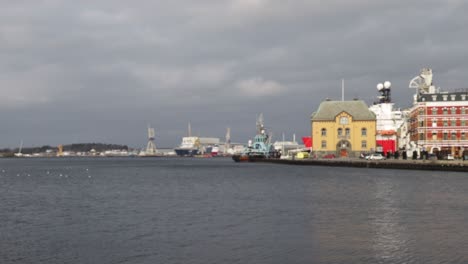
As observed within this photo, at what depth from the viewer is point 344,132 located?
521 feet

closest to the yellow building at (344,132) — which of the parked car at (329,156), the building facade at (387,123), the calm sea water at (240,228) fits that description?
the parked car at (329,156)

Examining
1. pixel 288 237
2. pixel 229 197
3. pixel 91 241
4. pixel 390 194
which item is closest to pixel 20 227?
pixel 91 241

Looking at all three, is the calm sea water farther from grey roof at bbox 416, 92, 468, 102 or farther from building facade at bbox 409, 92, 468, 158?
grey roof at bbox 416, 92, 468, 102

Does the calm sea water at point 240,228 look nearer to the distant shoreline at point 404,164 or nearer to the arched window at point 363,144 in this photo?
the distant shoreline at point 404,164

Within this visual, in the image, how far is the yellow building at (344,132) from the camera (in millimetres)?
158125

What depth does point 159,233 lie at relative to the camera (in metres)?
33.0

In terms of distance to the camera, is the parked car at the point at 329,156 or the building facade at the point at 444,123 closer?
the building facade at the point at 444,123

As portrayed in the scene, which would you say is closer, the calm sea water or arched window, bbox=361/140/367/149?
the calm sea water

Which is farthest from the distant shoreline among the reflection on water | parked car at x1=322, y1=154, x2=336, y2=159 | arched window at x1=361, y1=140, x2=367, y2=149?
the reflection on water

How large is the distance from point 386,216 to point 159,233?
53.9 ft

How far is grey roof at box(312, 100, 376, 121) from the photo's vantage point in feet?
524

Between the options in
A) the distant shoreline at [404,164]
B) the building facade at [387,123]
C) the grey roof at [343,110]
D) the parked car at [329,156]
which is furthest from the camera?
the building facade at [387,123]

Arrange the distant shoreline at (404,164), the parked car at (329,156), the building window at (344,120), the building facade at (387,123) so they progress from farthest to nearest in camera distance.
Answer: the building facade at (387,123) → the parked car at (329,156) → the building window at (344,120) → the distant shoreline at (404,164)

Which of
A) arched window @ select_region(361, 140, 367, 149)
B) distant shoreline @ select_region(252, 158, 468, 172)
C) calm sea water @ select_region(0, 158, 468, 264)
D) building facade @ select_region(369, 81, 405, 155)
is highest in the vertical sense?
building facade @ select_region(369, 81, 405, 155)
